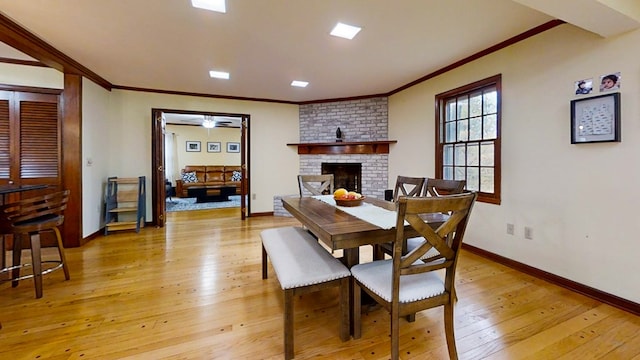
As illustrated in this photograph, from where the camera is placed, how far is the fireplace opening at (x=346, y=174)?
5449mm

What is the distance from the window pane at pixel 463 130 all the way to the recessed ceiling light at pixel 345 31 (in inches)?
73.9

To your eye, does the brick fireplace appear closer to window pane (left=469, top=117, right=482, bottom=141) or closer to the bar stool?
window pane (left=469, top=117, right=482, bottom=141)

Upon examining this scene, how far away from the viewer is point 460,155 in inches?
141

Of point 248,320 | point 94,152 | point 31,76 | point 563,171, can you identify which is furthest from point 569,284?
point 31,76

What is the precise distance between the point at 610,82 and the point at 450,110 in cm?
172

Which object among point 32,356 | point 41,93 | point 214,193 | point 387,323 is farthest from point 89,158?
point 387,323

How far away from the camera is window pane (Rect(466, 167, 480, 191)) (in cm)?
333

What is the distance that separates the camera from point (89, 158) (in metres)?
3.76

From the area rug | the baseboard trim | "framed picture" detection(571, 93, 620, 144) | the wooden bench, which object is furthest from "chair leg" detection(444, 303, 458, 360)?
the area rug

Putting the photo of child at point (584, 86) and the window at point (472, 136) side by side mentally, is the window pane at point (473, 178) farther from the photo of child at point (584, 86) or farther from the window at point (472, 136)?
the photo of child at point (584, 86)

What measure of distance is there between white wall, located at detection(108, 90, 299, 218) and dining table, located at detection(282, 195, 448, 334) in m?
3.22

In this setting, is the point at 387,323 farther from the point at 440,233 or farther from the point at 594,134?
the point at 594,134

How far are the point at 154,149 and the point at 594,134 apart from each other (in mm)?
5625

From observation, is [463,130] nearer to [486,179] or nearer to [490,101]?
[490,101]
